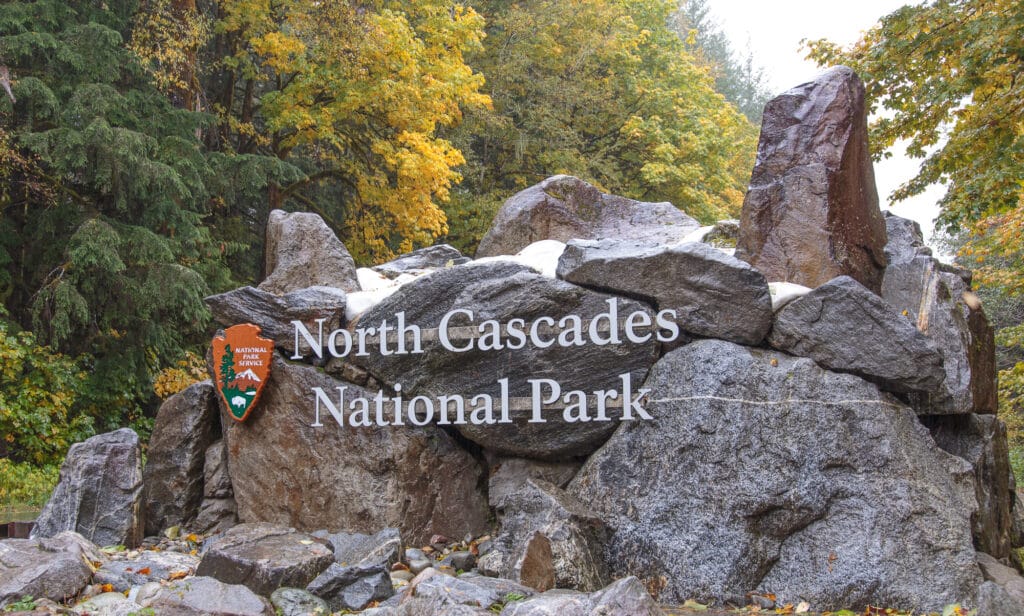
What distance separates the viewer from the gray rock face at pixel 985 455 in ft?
19.8

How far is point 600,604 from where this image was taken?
442 cm

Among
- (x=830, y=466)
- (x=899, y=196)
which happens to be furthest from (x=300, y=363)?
(x=899, y=196)

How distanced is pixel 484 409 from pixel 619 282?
4.47ft

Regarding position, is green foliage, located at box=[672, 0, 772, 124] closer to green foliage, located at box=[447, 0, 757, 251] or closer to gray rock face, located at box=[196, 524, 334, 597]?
green foliage, located at box=[447, 0, 757, 251]

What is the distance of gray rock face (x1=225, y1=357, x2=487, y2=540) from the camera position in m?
6.62

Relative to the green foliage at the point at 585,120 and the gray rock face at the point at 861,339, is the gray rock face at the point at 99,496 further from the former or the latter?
the green foliage at the point at 585,120

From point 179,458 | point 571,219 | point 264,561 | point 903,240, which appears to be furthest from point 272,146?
point 903,240

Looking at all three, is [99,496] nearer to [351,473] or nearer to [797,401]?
[351,473]

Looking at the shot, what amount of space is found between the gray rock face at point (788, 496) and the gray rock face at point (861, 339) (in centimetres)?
12

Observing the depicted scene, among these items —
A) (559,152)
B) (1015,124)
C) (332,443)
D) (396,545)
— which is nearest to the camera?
(396,545)

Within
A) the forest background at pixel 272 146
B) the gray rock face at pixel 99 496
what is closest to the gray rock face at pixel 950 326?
the forest background at pixel 272 146

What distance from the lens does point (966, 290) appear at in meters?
6.82

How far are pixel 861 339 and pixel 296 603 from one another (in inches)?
153

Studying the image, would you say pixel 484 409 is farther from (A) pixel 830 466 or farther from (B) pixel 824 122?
(B) pixel 824 122
